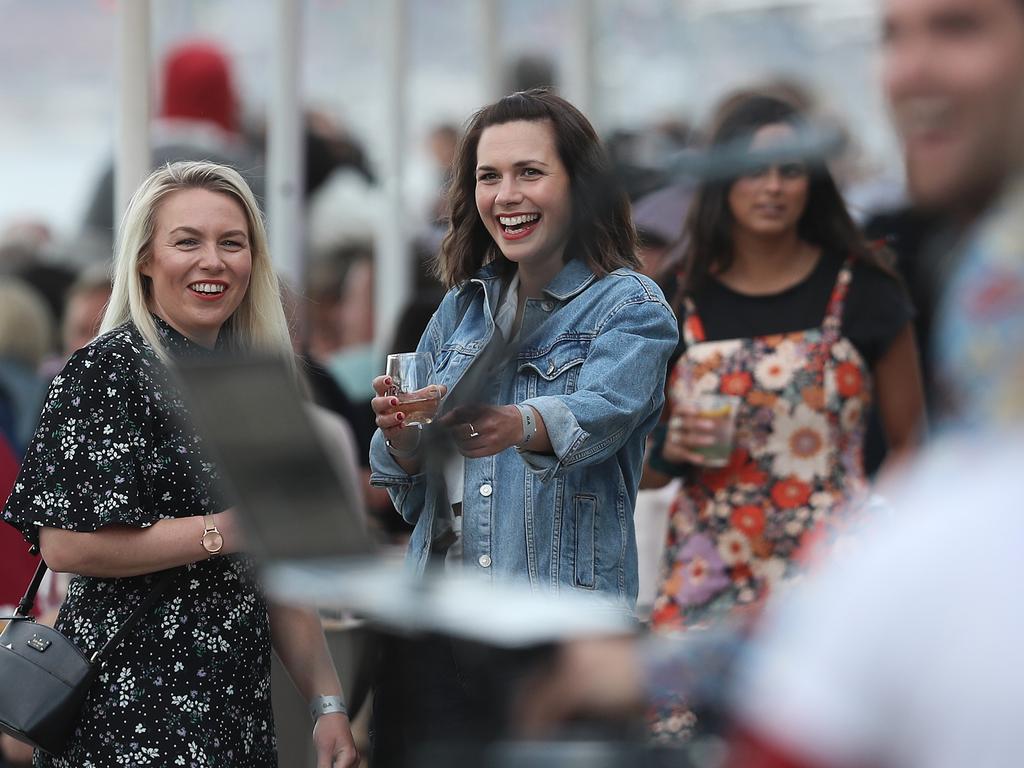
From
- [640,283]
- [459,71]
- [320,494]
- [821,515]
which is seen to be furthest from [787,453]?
[459,71]

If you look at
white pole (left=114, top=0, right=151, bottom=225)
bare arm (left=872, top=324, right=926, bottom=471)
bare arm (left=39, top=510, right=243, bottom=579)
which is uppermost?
white pole (left=114, top=0, right=151, bottom=225)

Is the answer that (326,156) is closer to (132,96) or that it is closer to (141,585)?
(132,96)

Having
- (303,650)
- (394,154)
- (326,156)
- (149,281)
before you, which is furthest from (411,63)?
(303,650)

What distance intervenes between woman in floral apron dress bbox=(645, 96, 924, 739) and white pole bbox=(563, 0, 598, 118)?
4.38 metres

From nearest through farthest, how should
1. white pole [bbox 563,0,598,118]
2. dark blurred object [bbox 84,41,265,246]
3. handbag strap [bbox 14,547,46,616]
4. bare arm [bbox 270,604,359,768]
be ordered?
handbag strap [bbox 14,547,46,616] < bare arm [bbox 270,604,359,768] < white pole [bbox 563,0,598,118] < dark blurred object [bbox 84,41,265,246]

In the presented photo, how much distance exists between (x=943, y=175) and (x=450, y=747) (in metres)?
0.67

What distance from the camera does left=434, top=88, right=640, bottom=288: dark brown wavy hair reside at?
10.4 feet

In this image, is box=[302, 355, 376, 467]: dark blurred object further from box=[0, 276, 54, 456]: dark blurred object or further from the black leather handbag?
the black leather handbag

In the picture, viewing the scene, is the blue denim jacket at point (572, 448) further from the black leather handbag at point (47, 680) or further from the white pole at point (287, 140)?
the white pole at point (287, 140)

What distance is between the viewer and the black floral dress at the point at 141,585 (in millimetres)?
3074

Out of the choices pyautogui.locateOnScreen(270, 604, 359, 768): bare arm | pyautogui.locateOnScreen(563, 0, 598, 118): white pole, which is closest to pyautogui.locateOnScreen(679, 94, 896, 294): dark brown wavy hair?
pyautogui.locateOnScreen(270, 604, 359, 768): bare arm

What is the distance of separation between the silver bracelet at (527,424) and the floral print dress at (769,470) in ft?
3.93

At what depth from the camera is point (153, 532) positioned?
10.1 feet

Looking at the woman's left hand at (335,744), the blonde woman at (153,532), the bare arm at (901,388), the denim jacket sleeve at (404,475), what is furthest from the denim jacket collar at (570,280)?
the bare arm at (901,388)
